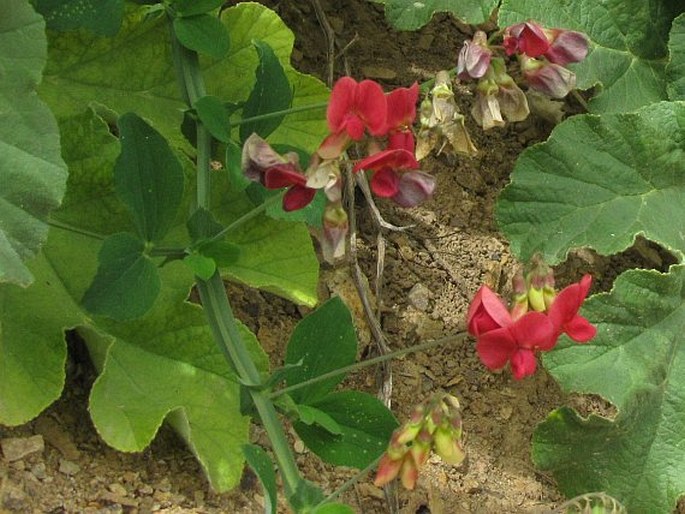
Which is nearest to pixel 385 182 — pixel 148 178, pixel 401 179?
pixel 401 179

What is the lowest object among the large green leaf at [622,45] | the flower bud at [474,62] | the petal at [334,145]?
the large green leaf at [622,45]

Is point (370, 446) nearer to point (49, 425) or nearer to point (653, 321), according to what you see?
point (49, 425)

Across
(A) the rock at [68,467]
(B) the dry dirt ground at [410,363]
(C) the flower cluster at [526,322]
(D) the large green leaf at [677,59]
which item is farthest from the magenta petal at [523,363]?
(D) the large green leaf at [677,59]

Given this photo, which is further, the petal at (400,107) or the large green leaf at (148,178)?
the large green leaf at (148,178)

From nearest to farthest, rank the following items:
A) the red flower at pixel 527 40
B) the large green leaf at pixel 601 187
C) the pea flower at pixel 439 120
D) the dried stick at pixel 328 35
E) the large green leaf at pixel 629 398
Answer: the pea flower at pixel 439 120, the red flower at pixel 527 40, the large green leaf at pixel 629 398, the large green leaf at pixel 601 187, the dried stick at pixel 328 35

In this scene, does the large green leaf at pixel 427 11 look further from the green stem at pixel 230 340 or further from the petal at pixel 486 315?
the petal at pixel 486 315

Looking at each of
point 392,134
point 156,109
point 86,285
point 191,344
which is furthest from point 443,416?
point 156,109
